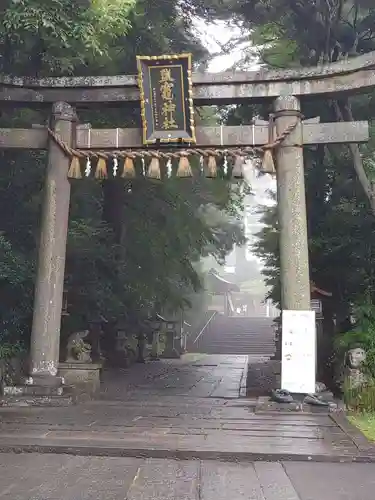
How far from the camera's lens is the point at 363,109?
15.8 metres

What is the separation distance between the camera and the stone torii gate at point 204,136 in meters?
10.8

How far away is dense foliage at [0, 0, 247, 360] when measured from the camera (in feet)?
36.0

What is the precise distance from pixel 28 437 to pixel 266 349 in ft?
84.1

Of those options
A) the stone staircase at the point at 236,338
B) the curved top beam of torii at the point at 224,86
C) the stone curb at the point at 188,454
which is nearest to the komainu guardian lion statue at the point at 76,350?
the curved top beam of torii at the point at 224,86

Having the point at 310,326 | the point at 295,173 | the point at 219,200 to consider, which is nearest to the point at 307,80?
the point at 295,173

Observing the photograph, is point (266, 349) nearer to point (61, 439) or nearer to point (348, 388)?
point (348, 388)

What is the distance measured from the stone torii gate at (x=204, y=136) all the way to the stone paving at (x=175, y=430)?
1831 millimetres

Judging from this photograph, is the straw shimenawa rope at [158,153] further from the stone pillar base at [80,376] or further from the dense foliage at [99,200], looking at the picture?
the stone pillar base at [80,376]

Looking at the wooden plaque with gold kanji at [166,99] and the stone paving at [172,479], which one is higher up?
the wooden plaque with gold kanji at [166,99]

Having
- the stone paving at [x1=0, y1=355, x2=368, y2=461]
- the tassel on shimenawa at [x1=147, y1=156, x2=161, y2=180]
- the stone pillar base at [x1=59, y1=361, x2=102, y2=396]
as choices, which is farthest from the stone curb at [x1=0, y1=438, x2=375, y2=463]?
the tassel on shimenawa at [x1=147, y1=156, x2=161, y2=180]

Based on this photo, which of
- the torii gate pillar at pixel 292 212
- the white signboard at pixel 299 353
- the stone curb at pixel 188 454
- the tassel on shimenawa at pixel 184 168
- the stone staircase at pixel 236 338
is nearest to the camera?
the stone curb at pixel 188 454

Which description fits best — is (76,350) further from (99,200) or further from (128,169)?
(99,200)

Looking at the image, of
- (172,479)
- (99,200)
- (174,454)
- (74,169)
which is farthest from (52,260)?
(99,200)

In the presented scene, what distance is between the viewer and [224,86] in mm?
11102
